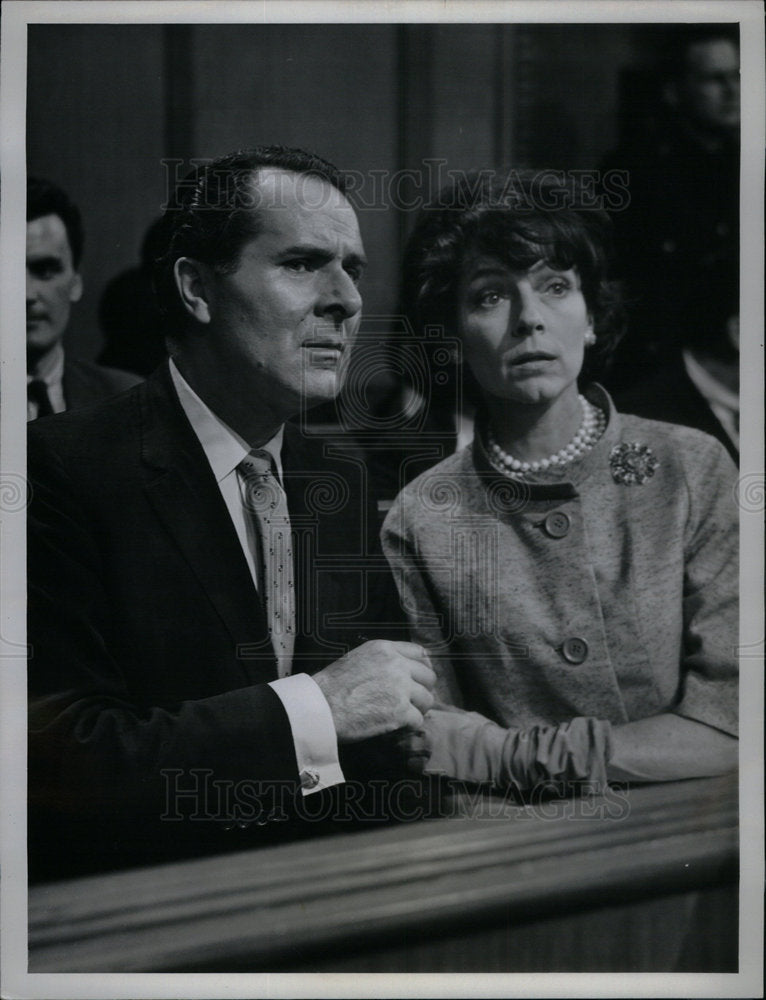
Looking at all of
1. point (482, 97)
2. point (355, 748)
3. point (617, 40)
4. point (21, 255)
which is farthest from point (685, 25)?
point (355, 748)

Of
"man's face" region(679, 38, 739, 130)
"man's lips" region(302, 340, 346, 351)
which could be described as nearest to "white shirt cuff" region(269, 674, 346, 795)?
"man's lips" region(302, 340, 346, 351)

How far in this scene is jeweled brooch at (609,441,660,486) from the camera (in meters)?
2.90

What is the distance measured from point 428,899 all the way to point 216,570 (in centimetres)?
104

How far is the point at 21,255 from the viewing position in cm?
288

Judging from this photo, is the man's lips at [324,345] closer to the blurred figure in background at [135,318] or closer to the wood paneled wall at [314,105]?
the wood paneled wall at [314,105]

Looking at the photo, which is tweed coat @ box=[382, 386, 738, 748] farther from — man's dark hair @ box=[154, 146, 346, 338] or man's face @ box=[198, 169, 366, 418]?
man's dark hair @ box=[154, 146, 346, 338]

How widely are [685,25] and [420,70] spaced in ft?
2.40

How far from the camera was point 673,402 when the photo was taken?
293cm

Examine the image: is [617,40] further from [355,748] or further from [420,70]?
[355,748]

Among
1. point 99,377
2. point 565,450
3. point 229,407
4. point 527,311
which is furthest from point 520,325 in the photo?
point 99,377

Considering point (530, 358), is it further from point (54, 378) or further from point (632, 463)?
point (54, 378)

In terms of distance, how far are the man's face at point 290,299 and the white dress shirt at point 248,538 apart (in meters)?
0.11

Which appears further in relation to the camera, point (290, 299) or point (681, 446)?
point (681, 446)

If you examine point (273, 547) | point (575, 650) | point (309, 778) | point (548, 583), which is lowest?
point (309, 778)
